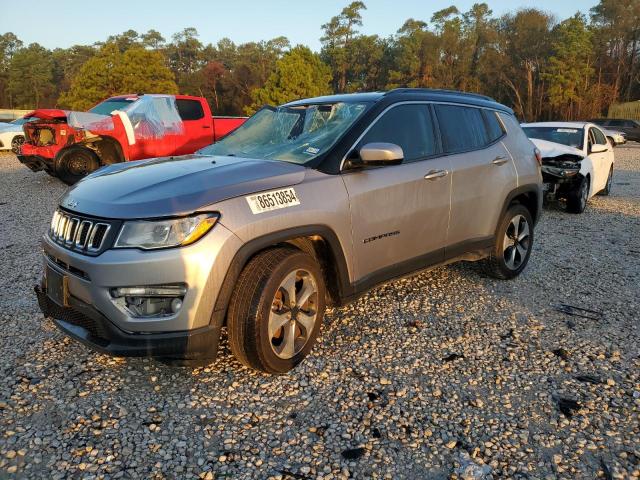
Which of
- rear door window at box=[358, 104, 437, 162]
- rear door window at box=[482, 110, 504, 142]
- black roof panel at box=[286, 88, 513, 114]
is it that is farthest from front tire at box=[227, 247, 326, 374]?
rear door window at box=[482, 110, 504, 142]

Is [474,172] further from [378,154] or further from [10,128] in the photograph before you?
[10,128]

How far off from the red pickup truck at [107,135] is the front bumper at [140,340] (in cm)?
797

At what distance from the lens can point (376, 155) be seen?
10.6 feet

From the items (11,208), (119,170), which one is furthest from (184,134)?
(119,170)

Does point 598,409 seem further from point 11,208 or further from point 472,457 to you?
point 11,208

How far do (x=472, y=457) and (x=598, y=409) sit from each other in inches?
35.9

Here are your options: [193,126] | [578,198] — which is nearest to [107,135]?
[193,126]

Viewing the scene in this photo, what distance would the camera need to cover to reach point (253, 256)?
2.92 metres

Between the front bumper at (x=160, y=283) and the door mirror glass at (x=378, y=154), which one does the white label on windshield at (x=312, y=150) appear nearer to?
the door mirror glass at (x=378, y=154)

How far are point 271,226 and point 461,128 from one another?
2277mm

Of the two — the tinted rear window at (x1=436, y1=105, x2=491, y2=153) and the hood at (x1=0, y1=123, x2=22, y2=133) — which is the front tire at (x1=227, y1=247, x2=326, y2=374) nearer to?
the tinted rear window at (x1=436, y1=105, x2=491, y2=153)

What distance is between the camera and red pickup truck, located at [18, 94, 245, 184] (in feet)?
33.6

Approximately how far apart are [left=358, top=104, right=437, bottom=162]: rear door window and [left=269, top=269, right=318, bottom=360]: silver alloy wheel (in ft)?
3.56

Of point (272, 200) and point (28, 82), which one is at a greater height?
point (28, 82)
